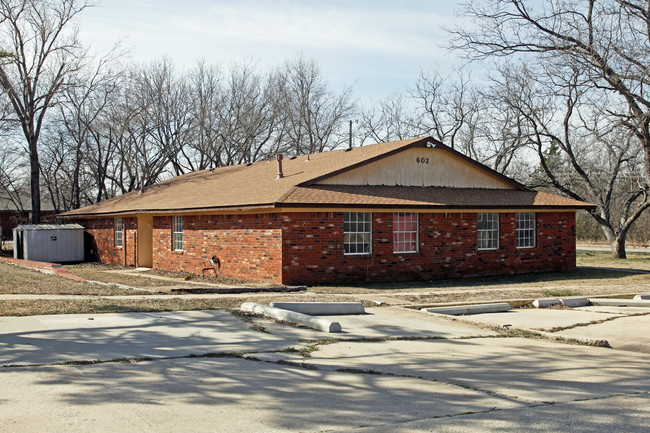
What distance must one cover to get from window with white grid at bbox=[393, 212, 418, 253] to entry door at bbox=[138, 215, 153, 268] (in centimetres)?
1088

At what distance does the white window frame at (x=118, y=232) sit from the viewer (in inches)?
1085

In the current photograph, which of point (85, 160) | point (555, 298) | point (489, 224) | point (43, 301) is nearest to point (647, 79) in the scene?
point (489, 224)

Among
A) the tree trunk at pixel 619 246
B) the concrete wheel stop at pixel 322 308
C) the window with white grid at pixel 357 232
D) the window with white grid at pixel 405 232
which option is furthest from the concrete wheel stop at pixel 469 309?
the tree trunk at pixel 619 246

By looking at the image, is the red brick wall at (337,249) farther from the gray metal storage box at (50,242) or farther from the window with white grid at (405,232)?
the gray metal storage box at (50,242)

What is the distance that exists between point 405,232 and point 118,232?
45.0ft

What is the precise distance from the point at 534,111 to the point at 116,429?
31.3m

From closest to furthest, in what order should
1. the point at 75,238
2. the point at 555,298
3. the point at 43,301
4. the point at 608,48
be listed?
the point at 43,301, the point at 555,298, the point at 608,48, the point at 75,238

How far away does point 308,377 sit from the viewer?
7422mm

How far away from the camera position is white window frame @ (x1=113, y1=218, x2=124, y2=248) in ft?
90.4

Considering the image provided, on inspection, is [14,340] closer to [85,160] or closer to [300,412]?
[300,412]

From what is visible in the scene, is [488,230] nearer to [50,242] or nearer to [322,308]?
[322,308]

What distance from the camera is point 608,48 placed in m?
19.7

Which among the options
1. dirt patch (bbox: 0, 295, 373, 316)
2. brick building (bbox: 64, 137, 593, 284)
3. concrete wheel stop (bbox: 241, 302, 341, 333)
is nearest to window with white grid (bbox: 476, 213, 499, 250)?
brick building (bbox: 64, 137, 593, 284)

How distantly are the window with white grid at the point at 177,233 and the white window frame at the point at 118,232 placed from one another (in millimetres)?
4659
